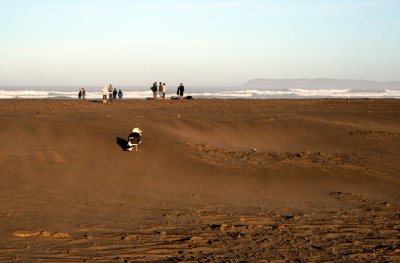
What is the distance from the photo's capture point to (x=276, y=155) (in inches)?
626

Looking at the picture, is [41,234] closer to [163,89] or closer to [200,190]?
[200,190]

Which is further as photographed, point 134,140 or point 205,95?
point 205,95

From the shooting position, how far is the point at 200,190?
12.1 meters

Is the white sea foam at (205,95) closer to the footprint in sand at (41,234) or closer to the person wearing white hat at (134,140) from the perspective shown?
the person wearing white hat at (134,140)

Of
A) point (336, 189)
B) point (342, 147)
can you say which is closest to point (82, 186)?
point (336, 189)

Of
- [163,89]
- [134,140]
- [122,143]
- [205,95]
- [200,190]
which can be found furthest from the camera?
[205,95]

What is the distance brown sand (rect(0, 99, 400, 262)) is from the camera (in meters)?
7.30

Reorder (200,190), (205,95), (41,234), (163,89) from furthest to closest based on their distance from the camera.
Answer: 1. (205,95)
2. (163,89)
3. (200,190)
4. (41,234)

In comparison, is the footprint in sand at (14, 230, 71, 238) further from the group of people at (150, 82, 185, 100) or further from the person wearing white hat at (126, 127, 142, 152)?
the group of people at (150, 82, 185, 100)

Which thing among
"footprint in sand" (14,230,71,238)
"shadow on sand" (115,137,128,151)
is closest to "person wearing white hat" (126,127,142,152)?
"shadow on sand" (115,137,128,151)

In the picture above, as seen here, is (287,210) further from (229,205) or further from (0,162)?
(0,162)

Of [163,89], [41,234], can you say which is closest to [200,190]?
[41,234]

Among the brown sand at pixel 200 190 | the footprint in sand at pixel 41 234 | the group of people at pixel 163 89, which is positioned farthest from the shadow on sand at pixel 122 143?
the group of people at pixel 163 89

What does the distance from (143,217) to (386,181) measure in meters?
7.04
